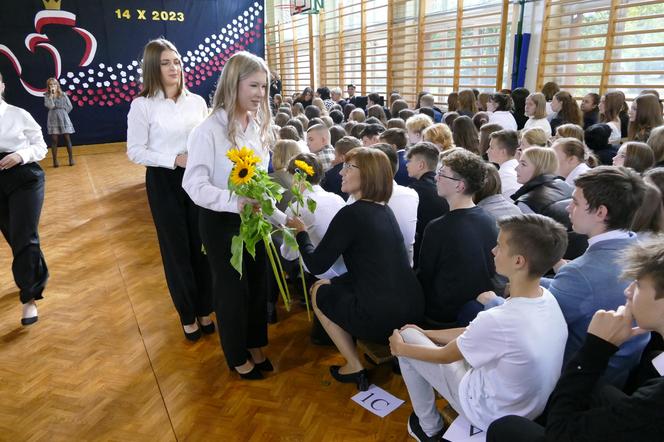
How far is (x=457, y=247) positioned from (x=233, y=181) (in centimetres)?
104

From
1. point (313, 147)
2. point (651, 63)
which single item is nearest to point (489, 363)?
point (313, 147)

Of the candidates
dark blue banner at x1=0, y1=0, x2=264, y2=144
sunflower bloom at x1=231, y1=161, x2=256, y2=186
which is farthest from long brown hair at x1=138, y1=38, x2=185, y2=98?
dark blue banner at x1=0, y1=0, x2=264, y2=144

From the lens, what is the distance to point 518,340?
138 centimetres

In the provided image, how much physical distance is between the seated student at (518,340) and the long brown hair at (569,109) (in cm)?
439

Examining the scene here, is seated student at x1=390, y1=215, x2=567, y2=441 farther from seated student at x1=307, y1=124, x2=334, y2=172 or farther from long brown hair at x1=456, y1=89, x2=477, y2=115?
long brown hair at x1=456, y1=89, x2=477, y2=115

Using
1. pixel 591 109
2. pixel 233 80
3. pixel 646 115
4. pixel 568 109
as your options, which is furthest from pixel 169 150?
pixel 591 109

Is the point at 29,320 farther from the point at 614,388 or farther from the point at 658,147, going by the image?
the point at 658,147

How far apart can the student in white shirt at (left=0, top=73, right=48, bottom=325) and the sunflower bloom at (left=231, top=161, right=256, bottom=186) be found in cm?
181

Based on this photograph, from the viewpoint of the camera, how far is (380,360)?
83.8 inches

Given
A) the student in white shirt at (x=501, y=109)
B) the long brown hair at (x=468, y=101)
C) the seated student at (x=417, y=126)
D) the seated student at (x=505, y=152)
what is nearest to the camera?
the seated student at (x=505, y=152)

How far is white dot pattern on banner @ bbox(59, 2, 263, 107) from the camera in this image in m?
9.69

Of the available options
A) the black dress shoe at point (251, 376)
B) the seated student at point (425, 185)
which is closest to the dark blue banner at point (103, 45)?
the seated student at point (425, 185)

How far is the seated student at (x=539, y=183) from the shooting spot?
102 inches

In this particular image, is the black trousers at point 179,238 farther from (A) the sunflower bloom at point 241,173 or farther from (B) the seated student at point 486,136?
(B) the seated student at point 486,136
